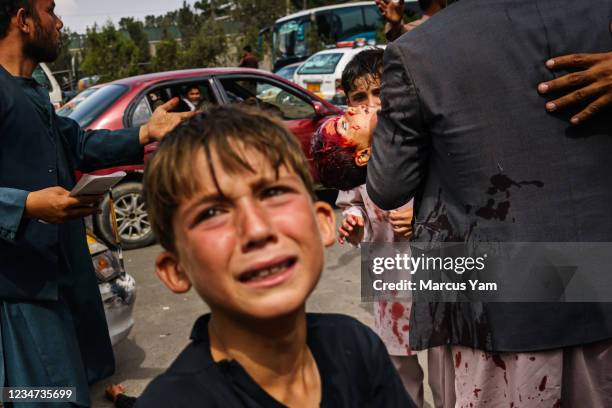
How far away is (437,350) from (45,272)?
1398 mm

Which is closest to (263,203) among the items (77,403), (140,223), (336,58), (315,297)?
(77,403)

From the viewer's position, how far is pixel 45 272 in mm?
2395

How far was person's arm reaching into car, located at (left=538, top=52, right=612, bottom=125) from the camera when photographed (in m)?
1.75

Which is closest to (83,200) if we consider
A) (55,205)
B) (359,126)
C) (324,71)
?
(55,205)

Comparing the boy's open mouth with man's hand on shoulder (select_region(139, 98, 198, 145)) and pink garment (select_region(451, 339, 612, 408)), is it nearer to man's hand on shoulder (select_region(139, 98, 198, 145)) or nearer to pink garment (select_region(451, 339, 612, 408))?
pink garment (select_region(451, 339, 612, 408))

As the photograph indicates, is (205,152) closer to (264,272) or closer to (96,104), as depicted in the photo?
(264,272)

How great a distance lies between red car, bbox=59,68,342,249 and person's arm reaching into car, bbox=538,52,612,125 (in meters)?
4.56

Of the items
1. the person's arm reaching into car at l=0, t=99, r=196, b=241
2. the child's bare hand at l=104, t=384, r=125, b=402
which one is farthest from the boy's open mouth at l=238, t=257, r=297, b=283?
the child's bare hand at l=104, t=384, r=125, b=402

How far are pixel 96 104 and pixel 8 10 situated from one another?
432cm

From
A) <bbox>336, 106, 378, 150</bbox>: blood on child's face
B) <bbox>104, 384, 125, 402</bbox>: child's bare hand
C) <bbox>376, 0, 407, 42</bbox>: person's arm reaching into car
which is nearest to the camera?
<bbox>336, 106, 378, 150</bbox>: blood on child's face

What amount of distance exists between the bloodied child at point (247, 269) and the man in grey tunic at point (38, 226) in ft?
3.36

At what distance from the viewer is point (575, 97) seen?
175cm

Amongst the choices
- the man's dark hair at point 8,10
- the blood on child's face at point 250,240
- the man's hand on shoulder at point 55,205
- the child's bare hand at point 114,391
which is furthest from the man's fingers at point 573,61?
the child's bare hand at point 114,391

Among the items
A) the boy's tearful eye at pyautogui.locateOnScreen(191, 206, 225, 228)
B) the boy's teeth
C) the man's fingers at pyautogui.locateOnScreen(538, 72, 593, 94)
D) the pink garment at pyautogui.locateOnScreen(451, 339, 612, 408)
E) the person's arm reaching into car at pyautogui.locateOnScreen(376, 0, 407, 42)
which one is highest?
the person's arm reaching into car at pyautogui.locateOnScreen(376, 0, 407, 42)
